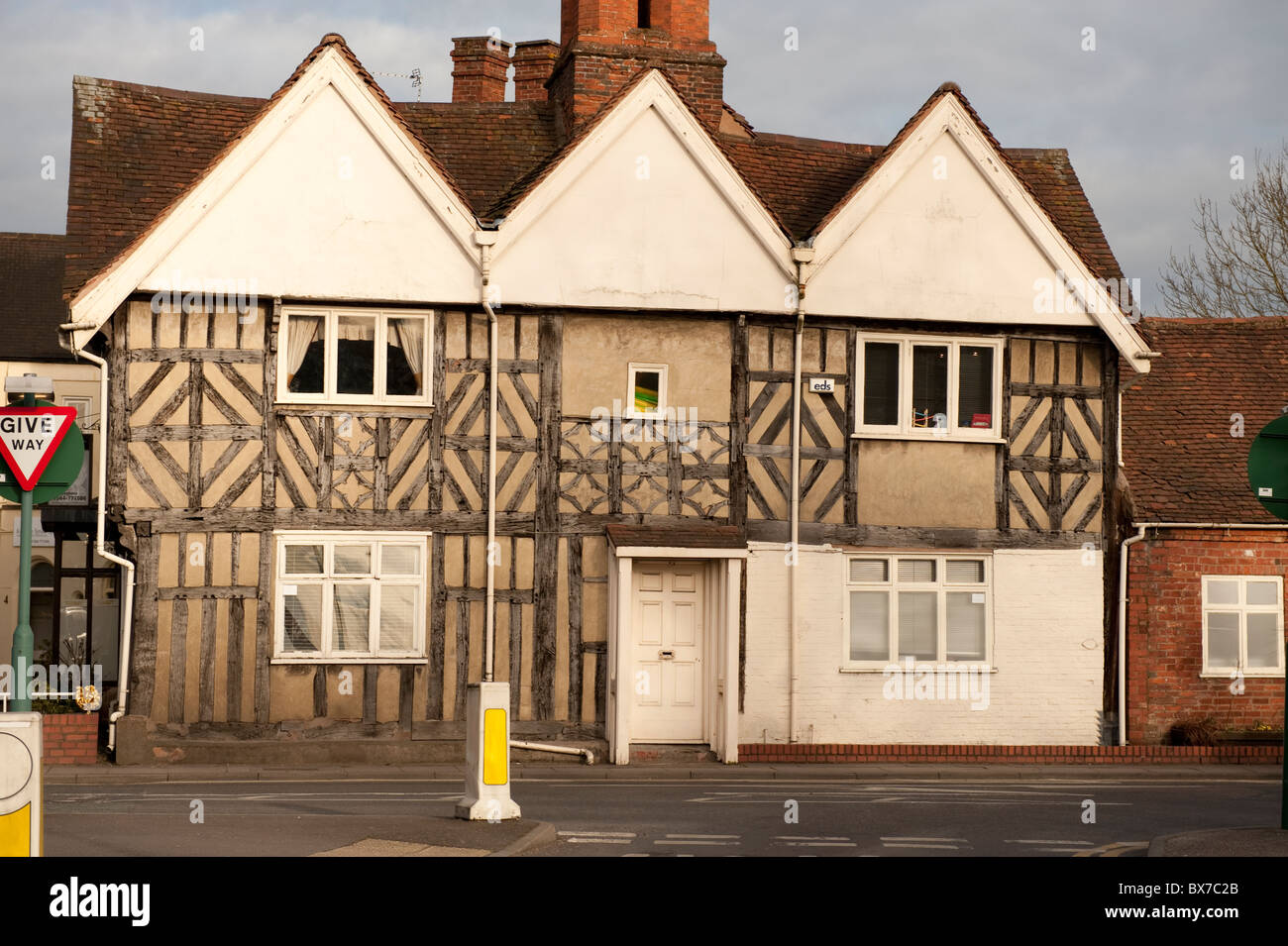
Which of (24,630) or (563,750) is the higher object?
(24,630)

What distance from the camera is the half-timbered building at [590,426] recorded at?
789 inches

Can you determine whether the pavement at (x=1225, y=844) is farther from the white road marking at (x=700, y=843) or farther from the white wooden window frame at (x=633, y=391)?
the white wooden window frame at (x=633, y=391)

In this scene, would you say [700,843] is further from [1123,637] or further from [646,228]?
[1123,637]

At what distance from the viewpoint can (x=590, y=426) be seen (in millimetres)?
20797

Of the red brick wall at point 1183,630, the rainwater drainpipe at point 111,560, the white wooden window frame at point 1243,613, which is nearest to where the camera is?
the rainwater drainpipe at point 111,560

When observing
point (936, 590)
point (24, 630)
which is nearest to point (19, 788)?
point (24, 630)

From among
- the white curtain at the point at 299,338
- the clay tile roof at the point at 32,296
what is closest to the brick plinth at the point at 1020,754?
the white curtain at the point at 299,338

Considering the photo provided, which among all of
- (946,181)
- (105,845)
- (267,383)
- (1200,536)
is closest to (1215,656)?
(1200,536)

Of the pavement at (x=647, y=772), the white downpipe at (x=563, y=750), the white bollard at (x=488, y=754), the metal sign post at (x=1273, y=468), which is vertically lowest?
the pavement at (x=647, y=772)

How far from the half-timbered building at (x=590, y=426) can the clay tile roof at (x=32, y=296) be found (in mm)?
14633

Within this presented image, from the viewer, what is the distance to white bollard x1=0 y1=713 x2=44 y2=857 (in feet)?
26.4

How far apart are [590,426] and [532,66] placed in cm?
1080

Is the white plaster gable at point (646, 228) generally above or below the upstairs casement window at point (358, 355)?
above

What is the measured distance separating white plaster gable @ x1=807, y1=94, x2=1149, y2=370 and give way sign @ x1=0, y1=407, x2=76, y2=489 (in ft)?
37.1
